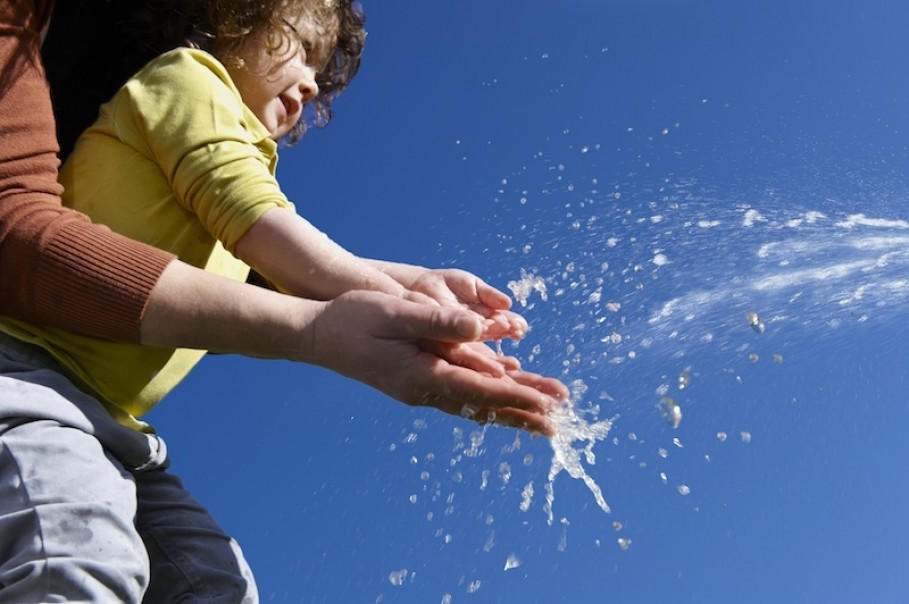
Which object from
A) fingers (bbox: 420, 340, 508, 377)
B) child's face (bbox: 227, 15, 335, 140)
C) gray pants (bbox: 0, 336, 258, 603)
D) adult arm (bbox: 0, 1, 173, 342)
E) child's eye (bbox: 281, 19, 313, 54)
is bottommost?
gray pants (bbox: 0, 336, 258, 603)

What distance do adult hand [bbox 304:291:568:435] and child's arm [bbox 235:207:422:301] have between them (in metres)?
0.26

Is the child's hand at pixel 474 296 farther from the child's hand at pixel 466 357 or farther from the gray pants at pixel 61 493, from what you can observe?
the gray pants at pixel 61 493

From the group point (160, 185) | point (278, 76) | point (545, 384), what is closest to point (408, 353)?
point (545, 384)

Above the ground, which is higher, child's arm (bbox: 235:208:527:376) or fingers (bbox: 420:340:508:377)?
child's arm (bbox: 235:208:527:376)

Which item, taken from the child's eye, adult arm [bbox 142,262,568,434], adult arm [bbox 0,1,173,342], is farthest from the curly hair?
adult arm [bbox 142,262,568,434]

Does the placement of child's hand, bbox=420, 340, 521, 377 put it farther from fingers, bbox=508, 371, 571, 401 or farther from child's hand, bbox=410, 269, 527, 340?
child's hand, bbox=410, 269, 527, 340

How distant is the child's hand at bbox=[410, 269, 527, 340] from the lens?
291 cm

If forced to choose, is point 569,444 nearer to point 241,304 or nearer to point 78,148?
point 241,304

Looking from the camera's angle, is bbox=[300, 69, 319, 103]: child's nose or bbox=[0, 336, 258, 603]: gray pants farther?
bbox=[300, 69, 319, 103]: child's nose

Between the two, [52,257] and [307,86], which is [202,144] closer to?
[52,257]

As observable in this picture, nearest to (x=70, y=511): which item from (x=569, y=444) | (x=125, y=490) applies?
(x=125, y=490)

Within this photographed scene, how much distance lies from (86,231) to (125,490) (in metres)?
0.59

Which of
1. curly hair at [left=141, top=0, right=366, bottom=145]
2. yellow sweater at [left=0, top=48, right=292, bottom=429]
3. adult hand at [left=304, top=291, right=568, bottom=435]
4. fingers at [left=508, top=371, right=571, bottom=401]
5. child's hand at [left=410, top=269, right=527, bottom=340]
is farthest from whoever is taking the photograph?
curly hair at [left=141, top=0, right=366, bottom=145]

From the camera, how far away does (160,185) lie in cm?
281
